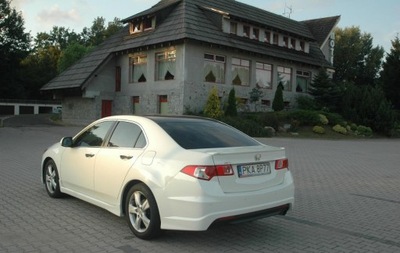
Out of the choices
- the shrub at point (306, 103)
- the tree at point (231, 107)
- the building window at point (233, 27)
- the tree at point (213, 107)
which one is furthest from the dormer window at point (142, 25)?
the shrub at point (306, 103)

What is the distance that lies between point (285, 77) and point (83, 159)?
31.5 meters

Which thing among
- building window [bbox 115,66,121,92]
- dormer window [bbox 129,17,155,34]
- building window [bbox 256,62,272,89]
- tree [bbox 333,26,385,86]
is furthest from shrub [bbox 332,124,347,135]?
tree [bbox 333,26,385,86]

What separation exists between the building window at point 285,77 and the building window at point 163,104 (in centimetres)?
1072

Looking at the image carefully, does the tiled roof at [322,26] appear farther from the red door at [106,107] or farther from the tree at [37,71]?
the tree at [37,71]

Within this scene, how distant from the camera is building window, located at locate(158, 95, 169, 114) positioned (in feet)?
98.4

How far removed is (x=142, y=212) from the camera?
502 cm

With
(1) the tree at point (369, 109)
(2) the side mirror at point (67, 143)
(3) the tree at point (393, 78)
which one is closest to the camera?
(2) the side mirror at point (67, 143)

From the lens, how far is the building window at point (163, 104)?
2998cm

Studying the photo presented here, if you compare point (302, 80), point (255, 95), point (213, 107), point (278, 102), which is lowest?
point (213, 107)

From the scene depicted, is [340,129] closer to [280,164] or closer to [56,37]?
[280,164]

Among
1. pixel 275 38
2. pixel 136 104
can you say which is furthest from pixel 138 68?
pixel 275 38

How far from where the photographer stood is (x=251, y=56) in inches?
1287

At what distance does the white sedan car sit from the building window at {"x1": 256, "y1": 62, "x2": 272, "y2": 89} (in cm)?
2801

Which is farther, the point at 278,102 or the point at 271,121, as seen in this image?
the point at 278,102
